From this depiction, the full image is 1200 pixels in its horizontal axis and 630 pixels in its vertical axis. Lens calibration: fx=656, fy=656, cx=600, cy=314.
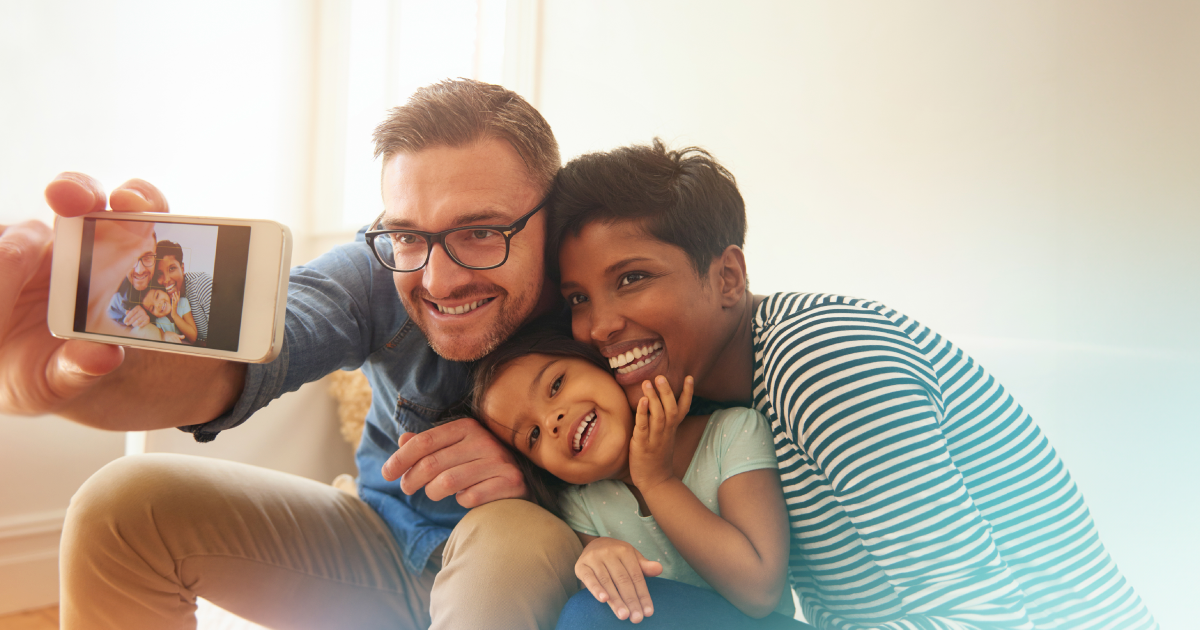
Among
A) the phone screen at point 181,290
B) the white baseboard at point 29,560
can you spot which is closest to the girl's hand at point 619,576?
Answer: the phone screen at point 181,290

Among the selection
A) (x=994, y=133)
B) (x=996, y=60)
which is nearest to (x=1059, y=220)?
(x=994, y=133)

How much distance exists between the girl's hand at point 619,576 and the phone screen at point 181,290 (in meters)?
0.46

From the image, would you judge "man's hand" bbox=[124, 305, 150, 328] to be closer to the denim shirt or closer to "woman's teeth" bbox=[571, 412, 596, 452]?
the denim shirt

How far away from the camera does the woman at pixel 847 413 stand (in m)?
0.69

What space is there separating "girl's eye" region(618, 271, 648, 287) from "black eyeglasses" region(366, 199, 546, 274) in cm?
18

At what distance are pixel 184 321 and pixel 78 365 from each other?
99 millimetres

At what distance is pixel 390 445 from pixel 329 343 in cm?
32

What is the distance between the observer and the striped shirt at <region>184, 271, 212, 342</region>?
661 millimetres

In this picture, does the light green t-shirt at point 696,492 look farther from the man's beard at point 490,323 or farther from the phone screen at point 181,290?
the phone screen at point 181,290

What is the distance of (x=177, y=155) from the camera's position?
7.03ft

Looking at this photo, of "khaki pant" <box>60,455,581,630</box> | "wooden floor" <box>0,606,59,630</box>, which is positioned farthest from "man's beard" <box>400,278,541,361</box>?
"wooden floor" <box>0,606,59,630</box>

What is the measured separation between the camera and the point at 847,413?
0.71m

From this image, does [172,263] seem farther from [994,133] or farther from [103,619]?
[994,133]

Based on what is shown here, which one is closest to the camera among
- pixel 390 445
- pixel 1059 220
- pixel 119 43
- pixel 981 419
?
pixel 981 419
